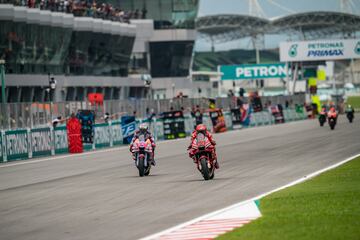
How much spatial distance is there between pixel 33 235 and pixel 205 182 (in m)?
8.21

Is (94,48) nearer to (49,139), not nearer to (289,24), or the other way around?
(49,139)

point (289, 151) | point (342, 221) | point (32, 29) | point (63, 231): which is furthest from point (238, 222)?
point (32, 29)

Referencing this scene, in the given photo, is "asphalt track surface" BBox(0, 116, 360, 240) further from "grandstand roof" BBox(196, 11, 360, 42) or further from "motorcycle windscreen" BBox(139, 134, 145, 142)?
"grandstand roof" BBox(196, 11, 360, 42)

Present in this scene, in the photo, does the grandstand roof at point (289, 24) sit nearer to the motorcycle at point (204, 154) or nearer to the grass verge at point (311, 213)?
the motorcycle at point (204, 154)

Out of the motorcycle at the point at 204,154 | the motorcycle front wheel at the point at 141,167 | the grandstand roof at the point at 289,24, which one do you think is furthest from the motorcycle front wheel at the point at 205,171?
the grandstand roof at the point at 289,24

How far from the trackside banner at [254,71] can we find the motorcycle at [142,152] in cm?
7166

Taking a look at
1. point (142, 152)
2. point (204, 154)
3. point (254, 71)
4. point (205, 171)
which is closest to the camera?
point (205, 171)

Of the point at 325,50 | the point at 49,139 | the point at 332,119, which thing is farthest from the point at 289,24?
the point at 49,139

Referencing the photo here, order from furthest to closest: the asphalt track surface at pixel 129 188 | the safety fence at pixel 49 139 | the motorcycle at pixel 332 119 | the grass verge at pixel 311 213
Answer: the motorcycle at pixel 332 119
the safety fence at pixel 49 139
the asphalt track surface at pixel 129 188
the grass verge at pixel 311 213

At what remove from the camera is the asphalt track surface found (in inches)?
559

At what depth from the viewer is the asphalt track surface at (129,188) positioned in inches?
559

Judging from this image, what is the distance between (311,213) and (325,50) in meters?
75.4

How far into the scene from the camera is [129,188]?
20750 millimetres

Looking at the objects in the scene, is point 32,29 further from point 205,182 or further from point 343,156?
point 205,182
